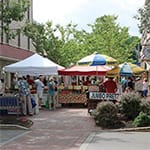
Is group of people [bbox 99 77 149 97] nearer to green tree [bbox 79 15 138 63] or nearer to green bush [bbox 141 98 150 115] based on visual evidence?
green bush [bbox 141 98 150 115]

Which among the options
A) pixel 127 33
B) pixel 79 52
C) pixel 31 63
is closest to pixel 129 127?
pixel 31 63

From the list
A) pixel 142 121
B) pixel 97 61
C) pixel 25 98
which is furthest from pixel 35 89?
pixel 142 121

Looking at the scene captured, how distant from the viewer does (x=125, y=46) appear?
64062 mm

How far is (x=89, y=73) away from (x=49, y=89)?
9.89 feet

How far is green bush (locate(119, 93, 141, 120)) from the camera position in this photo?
1666cm

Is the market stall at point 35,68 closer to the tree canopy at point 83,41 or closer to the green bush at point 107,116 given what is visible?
the green bush at point 107,116

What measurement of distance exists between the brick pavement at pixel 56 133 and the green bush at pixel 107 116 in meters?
0.28

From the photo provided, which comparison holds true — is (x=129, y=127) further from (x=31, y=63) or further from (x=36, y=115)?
(x=31, y=63)

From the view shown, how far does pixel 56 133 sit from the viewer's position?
46.7 feet

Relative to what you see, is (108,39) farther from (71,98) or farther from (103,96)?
(103,96)

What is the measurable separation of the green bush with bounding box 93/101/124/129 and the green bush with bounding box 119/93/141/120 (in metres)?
1.07

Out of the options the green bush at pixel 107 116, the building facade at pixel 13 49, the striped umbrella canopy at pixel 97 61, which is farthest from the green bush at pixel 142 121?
the building facade at pixel 13 49

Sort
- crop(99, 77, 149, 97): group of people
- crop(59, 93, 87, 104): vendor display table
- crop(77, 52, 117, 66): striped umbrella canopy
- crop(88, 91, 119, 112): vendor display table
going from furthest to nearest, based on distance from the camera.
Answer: crop(59, 93, 87, 104): vendor display table
crop(77, 52, 117, 66): striped umbrella canopy
crop(99, 77, 149, 97): group of people
crop(88, 91, 119, 112): vendor display table

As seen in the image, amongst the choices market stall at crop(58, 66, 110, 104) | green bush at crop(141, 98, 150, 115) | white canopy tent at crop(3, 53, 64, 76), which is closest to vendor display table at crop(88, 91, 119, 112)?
green bush at crop(141, 98, 150, 115)
